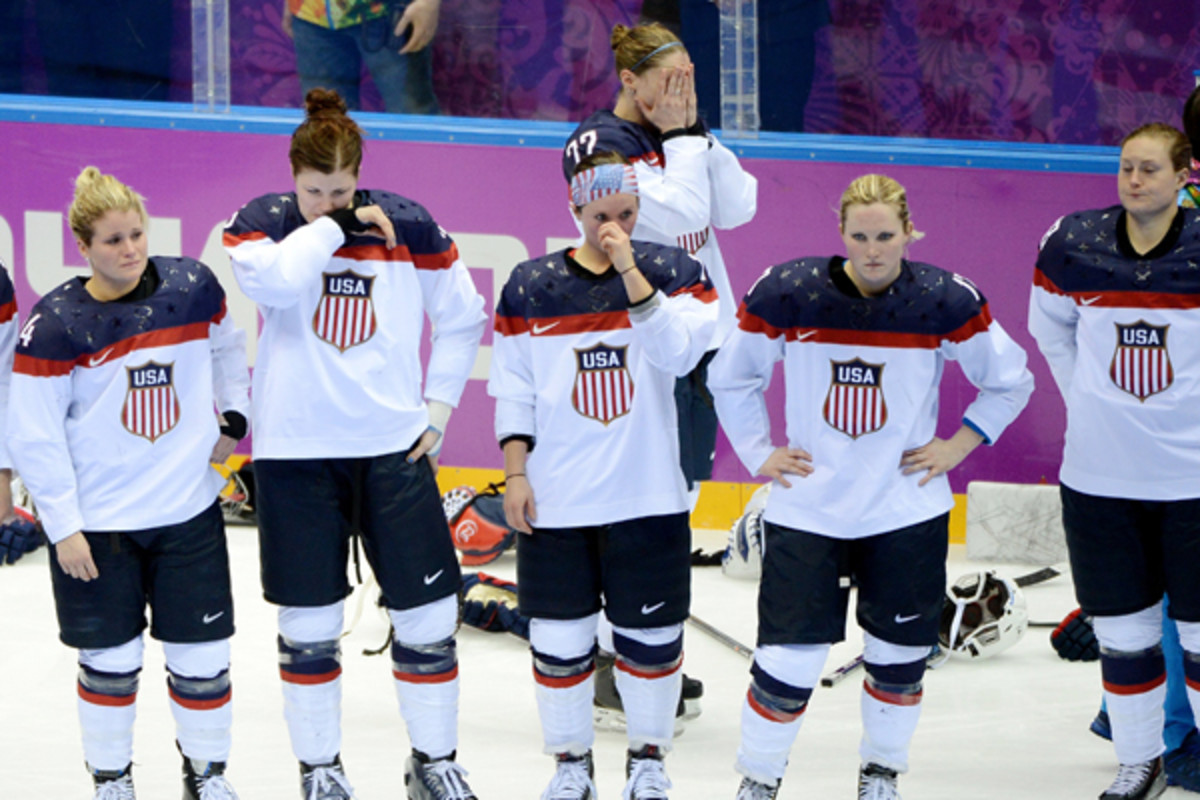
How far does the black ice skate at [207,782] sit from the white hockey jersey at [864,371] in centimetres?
138

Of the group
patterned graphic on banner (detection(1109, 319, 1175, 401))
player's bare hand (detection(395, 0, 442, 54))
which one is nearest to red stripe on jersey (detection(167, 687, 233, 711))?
patterned graphic on banner (detection(1109, 319, 1175, 401))

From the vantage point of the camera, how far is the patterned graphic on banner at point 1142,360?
3.66 metres

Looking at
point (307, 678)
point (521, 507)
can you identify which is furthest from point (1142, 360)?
point (307, 678)

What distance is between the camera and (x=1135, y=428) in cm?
367

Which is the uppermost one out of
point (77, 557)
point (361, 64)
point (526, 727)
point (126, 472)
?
point (361, 64)

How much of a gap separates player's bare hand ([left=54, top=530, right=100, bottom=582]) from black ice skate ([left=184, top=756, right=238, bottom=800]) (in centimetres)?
52

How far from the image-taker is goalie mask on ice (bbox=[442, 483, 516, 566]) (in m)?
6.09

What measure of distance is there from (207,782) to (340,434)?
854 millimetres

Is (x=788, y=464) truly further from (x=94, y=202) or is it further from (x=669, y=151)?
(x=94, y=202)

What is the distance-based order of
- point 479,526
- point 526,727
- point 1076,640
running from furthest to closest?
point 479,526 < point 1076,640 < point 526,727

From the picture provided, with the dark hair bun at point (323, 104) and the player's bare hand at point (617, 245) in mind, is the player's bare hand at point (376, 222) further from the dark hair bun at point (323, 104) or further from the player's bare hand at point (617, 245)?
the player's bare hand at point (617, 245)

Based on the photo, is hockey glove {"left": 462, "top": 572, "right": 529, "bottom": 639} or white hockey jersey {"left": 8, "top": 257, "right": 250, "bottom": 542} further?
hockey glove {"left": 462, "top": 572, "right": 529, "bottom": 639}

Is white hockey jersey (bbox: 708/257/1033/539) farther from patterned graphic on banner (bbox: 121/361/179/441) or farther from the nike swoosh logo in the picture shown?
the nike swoosh logo

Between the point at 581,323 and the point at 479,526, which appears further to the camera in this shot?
the point at 479,526
